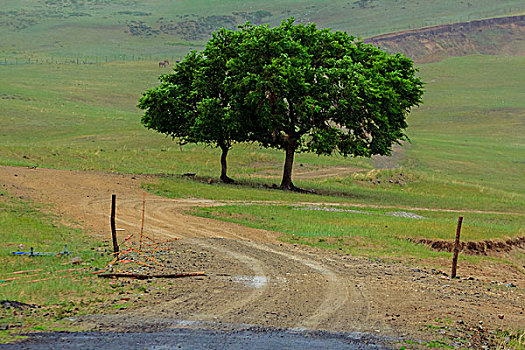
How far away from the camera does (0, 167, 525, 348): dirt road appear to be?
13.8m

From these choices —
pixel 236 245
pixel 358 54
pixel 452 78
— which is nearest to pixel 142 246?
pixel 236 245

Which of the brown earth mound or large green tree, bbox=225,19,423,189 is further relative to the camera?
large green tree, bbox=225,19,423,189

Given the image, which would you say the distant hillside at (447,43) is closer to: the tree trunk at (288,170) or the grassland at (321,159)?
the grassland at (321,159)

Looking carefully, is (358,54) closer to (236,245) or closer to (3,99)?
(236,245)

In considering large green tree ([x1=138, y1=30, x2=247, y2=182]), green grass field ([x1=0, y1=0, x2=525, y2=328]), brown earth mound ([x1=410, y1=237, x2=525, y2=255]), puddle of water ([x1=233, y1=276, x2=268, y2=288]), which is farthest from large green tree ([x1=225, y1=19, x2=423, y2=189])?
puddle of water ([x1=233, y1=276, x2=268, y2=288])

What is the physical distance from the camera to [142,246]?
68.2ft

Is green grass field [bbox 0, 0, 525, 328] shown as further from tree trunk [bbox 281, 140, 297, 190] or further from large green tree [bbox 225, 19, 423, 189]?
large green tree [bbox 225, 19, 423, 189]

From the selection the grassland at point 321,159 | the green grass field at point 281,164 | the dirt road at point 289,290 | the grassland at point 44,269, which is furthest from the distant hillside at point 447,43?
the grassland at point 44,269

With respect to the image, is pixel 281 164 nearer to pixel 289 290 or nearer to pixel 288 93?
pixel 288 93

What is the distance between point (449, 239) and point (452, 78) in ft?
405

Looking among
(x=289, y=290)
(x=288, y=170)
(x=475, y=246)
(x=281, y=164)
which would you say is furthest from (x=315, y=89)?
(x=289, y=290)

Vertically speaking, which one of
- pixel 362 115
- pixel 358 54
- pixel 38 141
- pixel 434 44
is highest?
pixel 434 44

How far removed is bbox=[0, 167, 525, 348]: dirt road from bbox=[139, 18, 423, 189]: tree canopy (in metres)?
12.8

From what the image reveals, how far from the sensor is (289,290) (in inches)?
645
